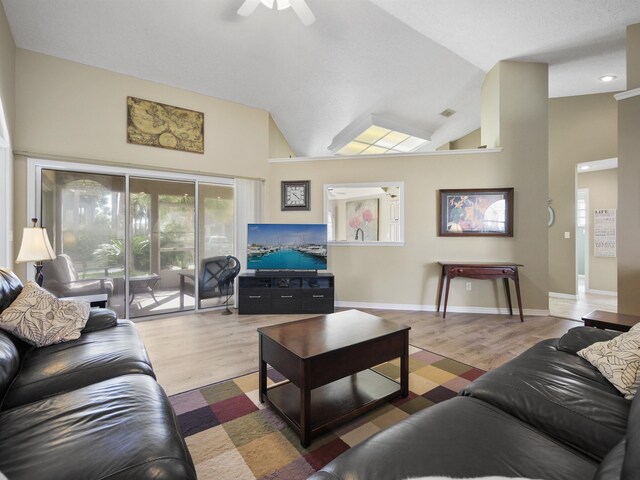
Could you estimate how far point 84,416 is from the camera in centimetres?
109

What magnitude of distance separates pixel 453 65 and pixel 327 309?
398cm

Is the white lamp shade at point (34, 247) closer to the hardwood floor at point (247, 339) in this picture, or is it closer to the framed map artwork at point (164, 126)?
the hardwood floor at point (247, 339)

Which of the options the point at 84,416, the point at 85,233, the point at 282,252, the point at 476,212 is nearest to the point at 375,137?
the point at 476,212

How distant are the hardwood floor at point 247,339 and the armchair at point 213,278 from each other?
378mm

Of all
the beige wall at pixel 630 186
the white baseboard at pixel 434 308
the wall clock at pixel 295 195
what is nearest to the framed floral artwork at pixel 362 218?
the wall clock at pixel 295 195

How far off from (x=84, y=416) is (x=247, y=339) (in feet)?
6.95

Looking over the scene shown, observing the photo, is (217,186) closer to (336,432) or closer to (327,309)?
(327,309)

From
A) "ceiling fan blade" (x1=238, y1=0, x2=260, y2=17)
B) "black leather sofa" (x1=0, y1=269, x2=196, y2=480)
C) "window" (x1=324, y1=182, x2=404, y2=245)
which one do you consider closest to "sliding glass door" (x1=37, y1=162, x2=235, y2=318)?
"window" (x1=324, y1=182, x2=404, y2=245)

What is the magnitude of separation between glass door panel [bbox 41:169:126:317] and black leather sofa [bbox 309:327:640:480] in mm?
3642

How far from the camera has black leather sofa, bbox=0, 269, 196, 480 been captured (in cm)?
85

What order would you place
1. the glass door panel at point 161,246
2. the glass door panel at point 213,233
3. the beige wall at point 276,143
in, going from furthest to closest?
the beige wall at point 276,143 → the glass door panel at point 213,233 → the glass door panel at point 161,246

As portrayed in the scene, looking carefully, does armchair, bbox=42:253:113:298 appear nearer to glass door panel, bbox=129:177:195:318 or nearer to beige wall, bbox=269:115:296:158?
glass door panel, bbox=129:177:195:318

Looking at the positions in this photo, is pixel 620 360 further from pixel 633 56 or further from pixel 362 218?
pixel 362 218

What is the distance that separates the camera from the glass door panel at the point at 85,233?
3.43 meters
